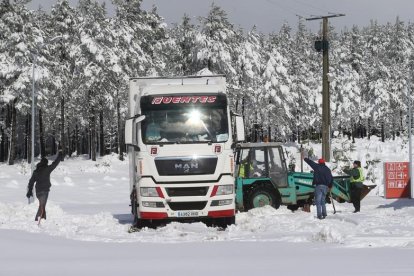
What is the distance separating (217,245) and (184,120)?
4.11 meters

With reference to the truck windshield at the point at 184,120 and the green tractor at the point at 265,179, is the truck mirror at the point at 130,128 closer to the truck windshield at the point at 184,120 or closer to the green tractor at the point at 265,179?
the truck windshield at the point at 184,120

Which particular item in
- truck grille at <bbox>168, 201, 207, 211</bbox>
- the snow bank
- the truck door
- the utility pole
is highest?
the utility pole

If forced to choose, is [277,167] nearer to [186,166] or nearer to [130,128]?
[186,166]

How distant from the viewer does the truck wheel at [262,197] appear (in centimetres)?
1897

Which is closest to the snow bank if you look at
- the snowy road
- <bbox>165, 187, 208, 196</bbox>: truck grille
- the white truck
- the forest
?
the snowy road

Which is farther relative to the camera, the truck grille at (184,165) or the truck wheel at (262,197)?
the truck wheel at (262,197)

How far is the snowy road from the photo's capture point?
8.55 m

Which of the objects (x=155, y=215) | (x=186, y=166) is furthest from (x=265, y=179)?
(x=155, y=215)

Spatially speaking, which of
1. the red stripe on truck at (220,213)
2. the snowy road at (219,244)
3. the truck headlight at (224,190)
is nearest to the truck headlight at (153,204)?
the snowy road at (219,244)

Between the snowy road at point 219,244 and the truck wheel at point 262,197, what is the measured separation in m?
0.79

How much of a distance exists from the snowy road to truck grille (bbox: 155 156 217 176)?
4.30 feet

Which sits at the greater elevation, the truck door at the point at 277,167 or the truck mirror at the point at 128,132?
the truck mirror at the point at 128,132

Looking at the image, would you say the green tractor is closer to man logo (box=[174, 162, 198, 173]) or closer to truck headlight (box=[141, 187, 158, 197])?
man logo (box=[174, 162, 198, 173])

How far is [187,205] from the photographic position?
1460cm
